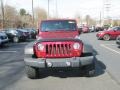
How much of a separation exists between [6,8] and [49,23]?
200ft

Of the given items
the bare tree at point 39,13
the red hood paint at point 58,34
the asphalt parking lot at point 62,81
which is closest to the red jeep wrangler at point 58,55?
the asphalt parking lot at point 62,81

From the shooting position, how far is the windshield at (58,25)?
12.1 metres

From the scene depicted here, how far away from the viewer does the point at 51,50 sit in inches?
382

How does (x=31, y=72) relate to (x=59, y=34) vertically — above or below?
below

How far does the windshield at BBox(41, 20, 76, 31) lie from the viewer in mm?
12070

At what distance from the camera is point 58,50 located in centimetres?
967

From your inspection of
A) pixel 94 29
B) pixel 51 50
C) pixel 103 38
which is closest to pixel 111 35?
pixel 103 38

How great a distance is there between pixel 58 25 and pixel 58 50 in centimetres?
264

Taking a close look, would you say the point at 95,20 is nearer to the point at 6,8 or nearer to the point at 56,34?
the point at 6,8

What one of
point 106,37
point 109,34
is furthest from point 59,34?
point 109,34

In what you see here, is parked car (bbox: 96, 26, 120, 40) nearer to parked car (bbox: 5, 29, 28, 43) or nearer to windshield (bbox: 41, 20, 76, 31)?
parked car (bbox: 5, 29, 28, 43)

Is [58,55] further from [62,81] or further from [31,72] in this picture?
[31,72]

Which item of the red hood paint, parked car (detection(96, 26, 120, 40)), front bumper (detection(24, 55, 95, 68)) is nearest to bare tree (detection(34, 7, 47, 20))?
parked car (detection(96, 26, 120, 40))

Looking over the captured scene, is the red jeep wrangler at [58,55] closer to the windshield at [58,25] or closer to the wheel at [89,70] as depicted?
the wheel at [89,70]
